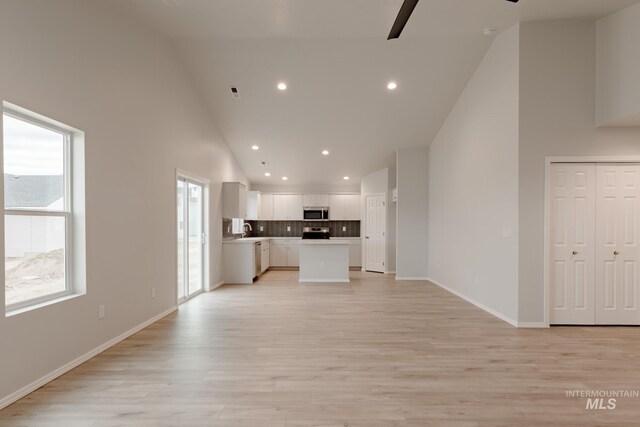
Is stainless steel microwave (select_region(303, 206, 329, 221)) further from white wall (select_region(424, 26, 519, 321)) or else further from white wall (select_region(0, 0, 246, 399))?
white wall (select_region(0, 0, 246, 399))

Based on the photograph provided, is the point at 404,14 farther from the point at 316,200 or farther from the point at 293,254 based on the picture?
the point at 293,254

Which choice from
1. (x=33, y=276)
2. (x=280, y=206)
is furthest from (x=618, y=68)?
(x=280, y=206)

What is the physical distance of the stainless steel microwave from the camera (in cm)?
1031

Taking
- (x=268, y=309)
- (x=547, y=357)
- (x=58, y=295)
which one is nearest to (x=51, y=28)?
(x=58, y=295)

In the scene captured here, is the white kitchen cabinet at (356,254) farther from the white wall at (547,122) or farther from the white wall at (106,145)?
the white wall at (547,122)

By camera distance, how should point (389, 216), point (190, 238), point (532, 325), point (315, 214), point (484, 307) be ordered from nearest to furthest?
point (532, 325) < point (484, 307) < point (190, 238) < point (389, 216) < point (315, 214)

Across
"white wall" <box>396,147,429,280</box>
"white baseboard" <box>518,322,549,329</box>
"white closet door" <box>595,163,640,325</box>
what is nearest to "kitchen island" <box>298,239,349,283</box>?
"white wall" <box>396,147,429,280</box>

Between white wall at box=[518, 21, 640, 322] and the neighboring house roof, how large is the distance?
17.0ft

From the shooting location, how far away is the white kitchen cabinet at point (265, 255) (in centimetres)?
897

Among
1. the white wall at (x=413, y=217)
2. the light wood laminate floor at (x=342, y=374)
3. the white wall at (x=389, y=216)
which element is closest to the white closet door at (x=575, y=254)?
the light wood laminate floor at (x=342, y=374)

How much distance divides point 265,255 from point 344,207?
9.25 feet

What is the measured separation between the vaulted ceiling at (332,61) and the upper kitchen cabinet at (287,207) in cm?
225

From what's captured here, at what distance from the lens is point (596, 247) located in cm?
443

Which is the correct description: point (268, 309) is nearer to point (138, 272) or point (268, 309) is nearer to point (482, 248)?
point (138, 272)
